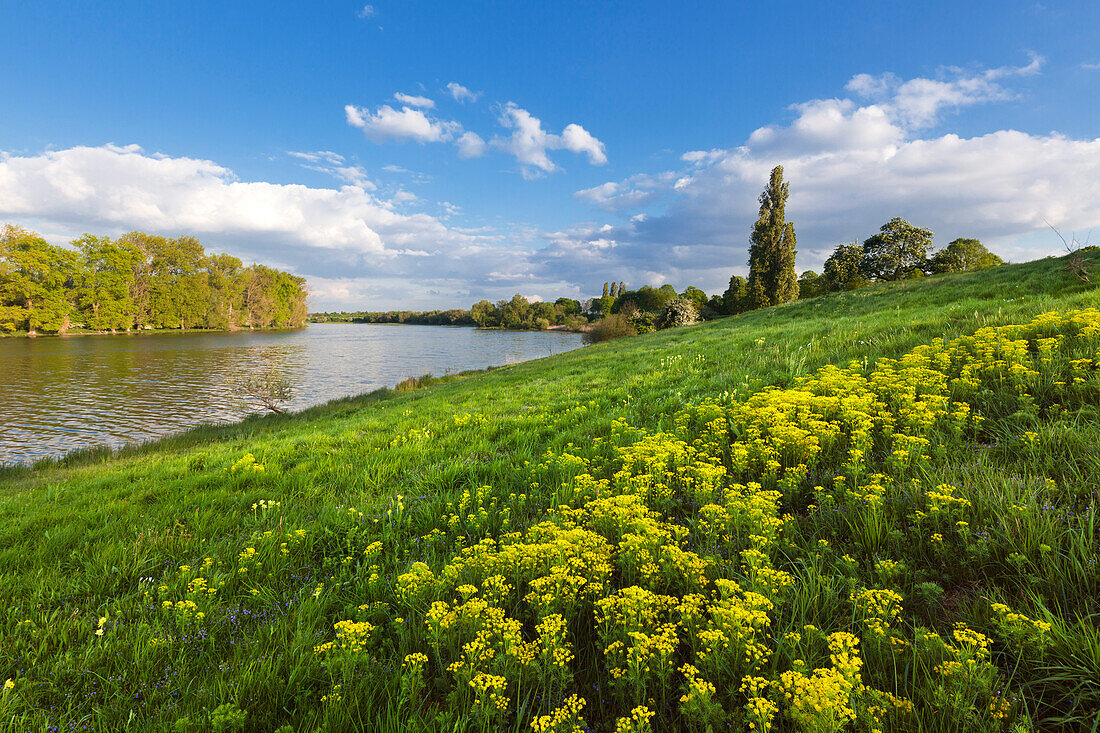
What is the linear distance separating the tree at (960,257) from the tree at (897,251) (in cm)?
138

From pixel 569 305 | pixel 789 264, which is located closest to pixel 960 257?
pixel 789 264

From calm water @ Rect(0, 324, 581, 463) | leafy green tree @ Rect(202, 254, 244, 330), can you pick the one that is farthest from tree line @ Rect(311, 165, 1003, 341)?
leafy green tree @ Rect(202, 254, 244, 330)

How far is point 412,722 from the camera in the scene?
1784 mm

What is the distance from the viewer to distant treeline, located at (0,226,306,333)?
Answer: 5019 cm

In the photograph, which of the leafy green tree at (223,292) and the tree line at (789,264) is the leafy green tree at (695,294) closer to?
the tree line at (789,264)

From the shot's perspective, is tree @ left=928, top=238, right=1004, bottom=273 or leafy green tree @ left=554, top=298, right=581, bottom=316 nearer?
tree @ left=928, top=238, right=1004, bottom=273

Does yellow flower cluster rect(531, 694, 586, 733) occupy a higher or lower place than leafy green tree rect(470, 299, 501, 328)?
lower

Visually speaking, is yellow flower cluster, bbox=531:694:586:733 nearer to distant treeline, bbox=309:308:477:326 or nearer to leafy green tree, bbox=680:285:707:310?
leafy green tree, bbox=680:285:707:310

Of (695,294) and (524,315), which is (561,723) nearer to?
(695,294)

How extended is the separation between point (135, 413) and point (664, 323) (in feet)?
146

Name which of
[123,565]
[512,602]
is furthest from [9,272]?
[512,602]

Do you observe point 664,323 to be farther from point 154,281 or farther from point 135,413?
point 154,281

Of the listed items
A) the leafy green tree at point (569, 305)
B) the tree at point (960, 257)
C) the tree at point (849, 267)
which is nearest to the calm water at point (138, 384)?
the tree at point (849, 267)

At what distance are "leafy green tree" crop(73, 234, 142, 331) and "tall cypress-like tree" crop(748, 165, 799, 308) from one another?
3661 inches
